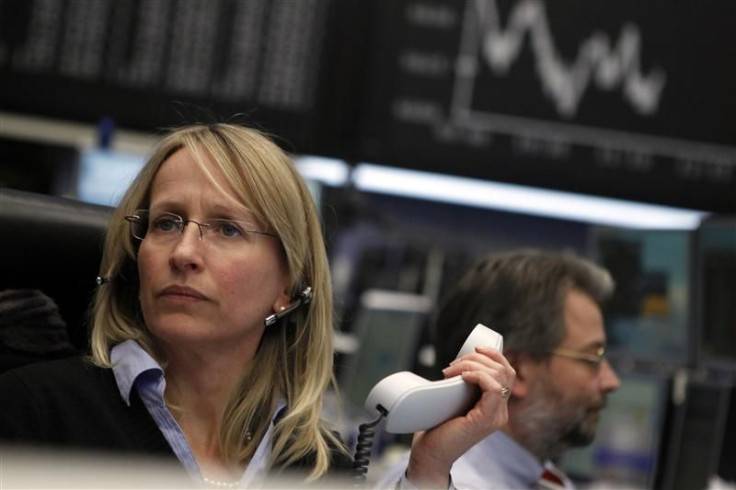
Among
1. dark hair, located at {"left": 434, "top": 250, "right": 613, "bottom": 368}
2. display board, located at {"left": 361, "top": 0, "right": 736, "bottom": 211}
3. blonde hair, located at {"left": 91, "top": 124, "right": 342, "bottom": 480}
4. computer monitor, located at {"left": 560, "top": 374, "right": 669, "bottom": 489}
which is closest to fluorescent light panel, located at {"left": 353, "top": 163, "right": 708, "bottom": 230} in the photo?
display board, located at {"left": 361, "top": 0, "right": 736, "bottom": 211}

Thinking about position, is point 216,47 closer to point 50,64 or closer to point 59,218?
point 50,64

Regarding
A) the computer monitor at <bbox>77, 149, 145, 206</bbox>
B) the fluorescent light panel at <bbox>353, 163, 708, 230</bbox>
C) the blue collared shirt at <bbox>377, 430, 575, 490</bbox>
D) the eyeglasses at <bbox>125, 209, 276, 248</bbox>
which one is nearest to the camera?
the eyeglasses at <bbox>125, 209, 276, 248</bbox>

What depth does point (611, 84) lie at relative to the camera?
10.8 ft

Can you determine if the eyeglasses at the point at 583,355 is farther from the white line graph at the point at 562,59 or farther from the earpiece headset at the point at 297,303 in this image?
the white line graph at the point at 562,59

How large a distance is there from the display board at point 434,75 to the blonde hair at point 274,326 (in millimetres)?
1846

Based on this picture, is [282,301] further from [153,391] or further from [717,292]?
[717,292]

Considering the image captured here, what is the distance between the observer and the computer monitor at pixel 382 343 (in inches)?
133

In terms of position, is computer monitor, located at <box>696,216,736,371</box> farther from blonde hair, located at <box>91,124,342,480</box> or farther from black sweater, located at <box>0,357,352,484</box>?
black sweater, located at <box>0,357,352,484</box>

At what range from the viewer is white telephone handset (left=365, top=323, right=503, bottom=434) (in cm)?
115

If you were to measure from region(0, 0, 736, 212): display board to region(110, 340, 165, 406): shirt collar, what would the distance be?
79.0 inches

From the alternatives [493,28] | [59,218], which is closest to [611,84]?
[493,28]

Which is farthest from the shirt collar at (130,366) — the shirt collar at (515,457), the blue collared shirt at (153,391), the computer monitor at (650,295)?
the computer monitor at (650,295)

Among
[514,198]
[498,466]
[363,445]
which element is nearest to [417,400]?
[363,445]

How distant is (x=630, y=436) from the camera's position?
9.30ft
